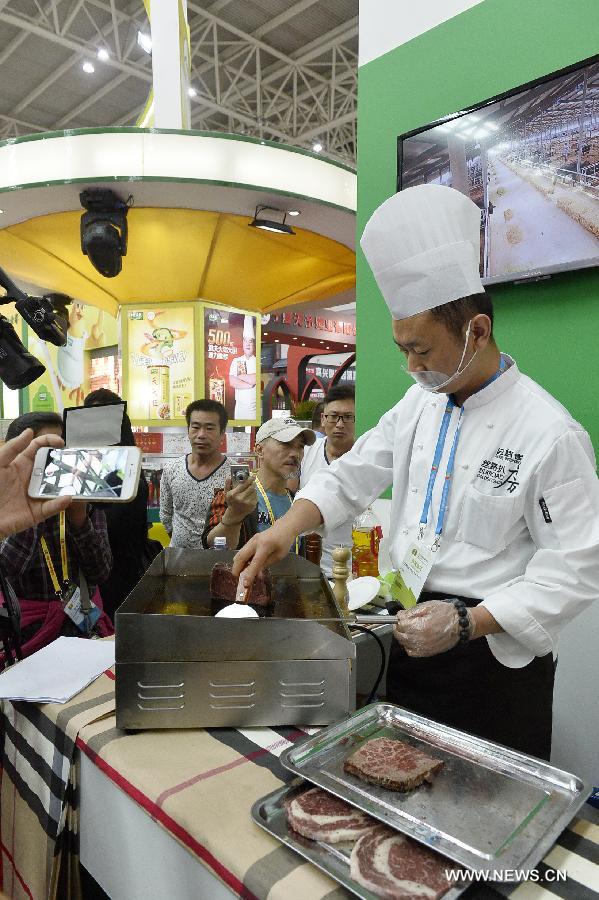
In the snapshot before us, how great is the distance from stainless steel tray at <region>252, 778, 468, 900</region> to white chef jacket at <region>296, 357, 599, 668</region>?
1.78ft

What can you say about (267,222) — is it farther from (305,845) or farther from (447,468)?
(305,845)

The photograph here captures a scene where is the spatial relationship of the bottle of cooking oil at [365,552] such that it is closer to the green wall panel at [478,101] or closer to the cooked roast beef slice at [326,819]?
the green wall panel at [478,101]

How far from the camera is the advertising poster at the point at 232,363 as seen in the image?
664 cm

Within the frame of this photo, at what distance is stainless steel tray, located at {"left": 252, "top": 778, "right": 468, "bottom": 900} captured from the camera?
28.5 inches

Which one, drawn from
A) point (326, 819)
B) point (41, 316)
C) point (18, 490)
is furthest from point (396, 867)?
point (41, 316)

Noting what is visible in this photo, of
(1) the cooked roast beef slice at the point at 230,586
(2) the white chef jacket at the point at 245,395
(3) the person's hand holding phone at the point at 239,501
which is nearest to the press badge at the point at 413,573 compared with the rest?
(1) the cooked roast beef slice at the point at 230,586

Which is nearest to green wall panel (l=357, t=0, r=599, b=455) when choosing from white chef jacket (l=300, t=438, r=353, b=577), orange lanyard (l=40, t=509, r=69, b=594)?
white chef jacket (l=300, t=438, r=353, b=577)

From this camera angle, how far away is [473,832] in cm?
80

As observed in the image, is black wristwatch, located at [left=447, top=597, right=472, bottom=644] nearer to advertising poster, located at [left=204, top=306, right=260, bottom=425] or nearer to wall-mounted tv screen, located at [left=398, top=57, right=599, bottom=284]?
wall-mounted tv screen, located at [left=398, top=57, right=599, bottom=284]

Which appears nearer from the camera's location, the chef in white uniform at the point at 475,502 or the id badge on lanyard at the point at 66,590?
the chef in white uniform at the point at 475,502

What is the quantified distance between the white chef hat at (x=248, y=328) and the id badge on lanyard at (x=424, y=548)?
5.71 m

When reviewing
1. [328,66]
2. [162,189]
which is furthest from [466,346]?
[328,66]

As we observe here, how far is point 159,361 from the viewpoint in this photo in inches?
261

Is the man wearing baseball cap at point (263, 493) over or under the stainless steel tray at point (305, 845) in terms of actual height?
over
